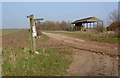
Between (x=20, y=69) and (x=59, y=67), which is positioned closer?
(x=20, y=69)

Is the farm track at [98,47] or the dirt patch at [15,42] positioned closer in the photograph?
the farm track at [98,47]

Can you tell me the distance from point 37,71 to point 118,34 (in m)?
21.2

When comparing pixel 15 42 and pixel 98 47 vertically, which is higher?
pixel 15 42

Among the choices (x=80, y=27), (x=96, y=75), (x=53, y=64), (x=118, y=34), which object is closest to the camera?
(x=96, y=75)

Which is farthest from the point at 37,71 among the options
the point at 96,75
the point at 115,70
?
the point at 115,70

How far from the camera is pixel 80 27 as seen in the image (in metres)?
60.4

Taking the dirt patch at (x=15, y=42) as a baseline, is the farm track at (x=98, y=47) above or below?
below

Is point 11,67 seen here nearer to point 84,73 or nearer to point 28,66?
point 28,66

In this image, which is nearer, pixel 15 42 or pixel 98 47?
pixel 98 47

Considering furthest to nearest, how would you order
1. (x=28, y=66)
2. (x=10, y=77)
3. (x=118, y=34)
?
1. (x=118, y=34)
2. (x=28, y=66)
3. (x=10, y=77)

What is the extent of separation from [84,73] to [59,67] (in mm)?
1231

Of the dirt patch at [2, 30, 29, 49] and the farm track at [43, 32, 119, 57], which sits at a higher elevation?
the dirt patch at [2, 30, 29, 49]

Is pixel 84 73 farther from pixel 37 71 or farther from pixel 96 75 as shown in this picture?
pixel 37 71

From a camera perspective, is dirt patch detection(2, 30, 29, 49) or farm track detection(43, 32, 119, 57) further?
dirt patch detection(2, 30, 29, 49)
